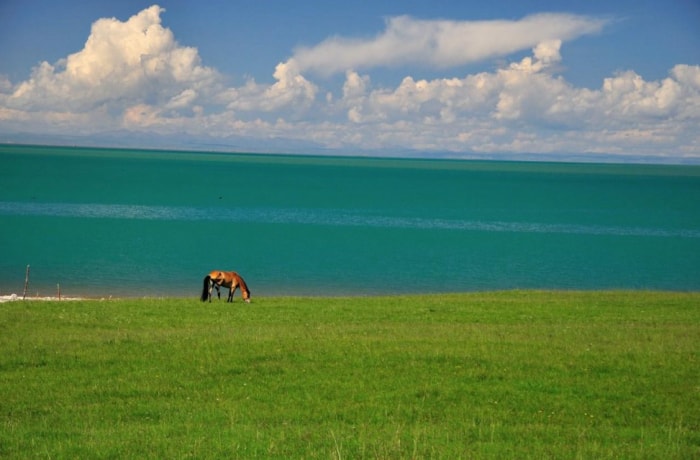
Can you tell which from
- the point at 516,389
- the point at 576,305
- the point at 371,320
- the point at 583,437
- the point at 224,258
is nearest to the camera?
the point at 583,437

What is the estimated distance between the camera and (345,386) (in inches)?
733

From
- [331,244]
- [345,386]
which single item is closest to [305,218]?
[331,244]

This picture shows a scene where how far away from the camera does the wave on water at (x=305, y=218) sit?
10335cm

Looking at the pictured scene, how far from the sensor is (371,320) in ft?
99.7

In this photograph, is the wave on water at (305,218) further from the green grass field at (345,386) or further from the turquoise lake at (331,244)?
the green grass field at (345,386)

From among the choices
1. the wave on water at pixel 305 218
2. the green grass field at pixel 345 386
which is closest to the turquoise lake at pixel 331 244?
the wave on water at pixel 305 218

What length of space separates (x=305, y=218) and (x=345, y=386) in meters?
94.2

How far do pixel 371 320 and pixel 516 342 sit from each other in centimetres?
778

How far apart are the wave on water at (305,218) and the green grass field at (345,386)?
243ft

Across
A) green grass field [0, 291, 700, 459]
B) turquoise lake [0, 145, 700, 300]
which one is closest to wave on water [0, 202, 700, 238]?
turquoise lake [0, 145, 700, 300]

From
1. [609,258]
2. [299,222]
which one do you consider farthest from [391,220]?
[609,258]

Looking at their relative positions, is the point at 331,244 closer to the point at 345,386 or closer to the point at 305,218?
the point at 305,218

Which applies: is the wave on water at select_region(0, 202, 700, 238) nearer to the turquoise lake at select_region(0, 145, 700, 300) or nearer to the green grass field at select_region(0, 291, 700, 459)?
the turquoise lake at select_region(0, 145, 700, 300)

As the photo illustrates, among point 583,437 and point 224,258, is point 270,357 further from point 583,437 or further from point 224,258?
point 224,258
